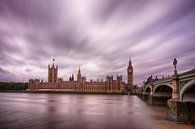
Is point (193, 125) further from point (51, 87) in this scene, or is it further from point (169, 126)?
point (51, 87)

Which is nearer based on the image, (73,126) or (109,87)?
(73,126)

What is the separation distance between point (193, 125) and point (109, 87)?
515ft

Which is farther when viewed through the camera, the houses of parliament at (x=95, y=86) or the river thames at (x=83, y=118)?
the houses of parliament at (x=95, y=86)

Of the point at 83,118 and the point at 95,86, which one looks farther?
the point at 95,86

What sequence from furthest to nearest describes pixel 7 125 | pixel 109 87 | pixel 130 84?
pixel 130 84 → pixel 109 87 → pixel 7 125

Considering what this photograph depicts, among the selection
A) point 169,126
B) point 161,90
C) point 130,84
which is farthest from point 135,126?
point 130,84

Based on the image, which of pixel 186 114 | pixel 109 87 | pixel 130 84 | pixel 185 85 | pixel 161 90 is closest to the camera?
pixel 186 114

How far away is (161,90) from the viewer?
50.4 m

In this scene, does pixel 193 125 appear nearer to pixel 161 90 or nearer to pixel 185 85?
pixel 185 85

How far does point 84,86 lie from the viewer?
184m

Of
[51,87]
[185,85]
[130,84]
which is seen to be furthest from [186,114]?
[51,87]

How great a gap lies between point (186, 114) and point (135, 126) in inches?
211

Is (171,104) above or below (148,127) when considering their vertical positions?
above

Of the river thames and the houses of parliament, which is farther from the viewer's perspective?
the houses of parliament
